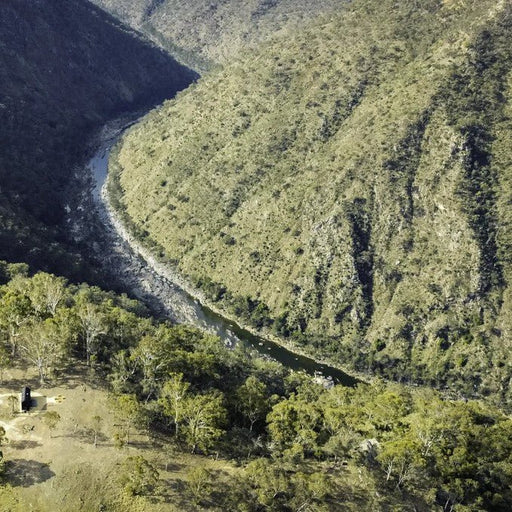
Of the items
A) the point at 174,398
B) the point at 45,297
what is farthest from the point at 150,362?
the point at 45,297

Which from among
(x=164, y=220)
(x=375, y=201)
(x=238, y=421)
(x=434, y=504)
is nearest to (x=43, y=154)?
(x=164, y=220)

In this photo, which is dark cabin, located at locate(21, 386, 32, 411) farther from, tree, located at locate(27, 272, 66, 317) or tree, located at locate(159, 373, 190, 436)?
tree, located at locate(27, 272, 66, 317)

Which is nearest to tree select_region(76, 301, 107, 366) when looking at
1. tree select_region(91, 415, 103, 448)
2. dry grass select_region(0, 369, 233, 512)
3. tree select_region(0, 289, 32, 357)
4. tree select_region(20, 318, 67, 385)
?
tree select_region(20, 318, 67, 385)

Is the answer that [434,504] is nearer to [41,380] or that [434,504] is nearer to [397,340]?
[41,380]

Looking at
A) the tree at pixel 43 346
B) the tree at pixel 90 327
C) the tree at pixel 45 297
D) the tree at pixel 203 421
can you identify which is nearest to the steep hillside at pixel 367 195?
the tree at pixel 45 297

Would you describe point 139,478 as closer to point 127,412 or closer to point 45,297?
point 127,412

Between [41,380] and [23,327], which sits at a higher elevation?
[23,327]

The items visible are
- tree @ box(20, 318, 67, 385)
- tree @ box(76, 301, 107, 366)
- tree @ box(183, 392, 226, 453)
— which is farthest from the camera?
tree @ box(76, 301, 107, 366)
